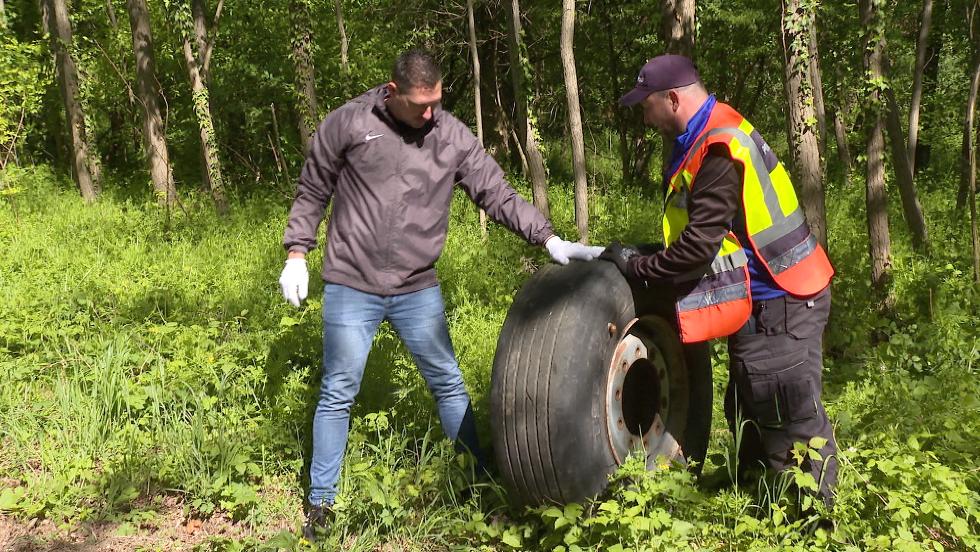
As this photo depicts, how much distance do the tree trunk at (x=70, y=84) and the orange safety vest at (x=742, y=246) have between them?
13.0 meters

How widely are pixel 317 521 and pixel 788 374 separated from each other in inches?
86.8

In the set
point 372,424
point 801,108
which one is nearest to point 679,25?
point 801,108

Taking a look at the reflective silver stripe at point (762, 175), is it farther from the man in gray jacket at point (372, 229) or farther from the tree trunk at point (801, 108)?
the tree trunk at point (801, 108)

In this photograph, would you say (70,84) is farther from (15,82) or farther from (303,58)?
(303,58)

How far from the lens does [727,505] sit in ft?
9.95

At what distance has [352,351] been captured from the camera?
3.22 metres

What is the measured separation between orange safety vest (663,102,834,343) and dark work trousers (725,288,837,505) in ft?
0.30

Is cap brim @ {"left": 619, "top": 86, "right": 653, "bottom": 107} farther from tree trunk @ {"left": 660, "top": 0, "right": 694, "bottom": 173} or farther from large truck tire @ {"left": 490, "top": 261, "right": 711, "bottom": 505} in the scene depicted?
tree trunk @ {"left": 660, "top": 0, "right": 694, "bottom": 173}

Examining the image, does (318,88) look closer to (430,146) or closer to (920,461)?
(430,146)

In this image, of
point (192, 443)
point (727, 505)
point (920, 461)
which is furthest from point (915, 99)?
point (192, 443)

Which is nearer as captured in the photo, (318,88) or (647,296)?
(647,296)

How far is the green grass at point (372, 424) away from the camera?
2895 mm

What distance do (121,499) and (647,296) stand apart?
2817 mm

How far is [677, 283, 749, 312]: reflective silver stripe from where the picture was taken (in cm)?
292
